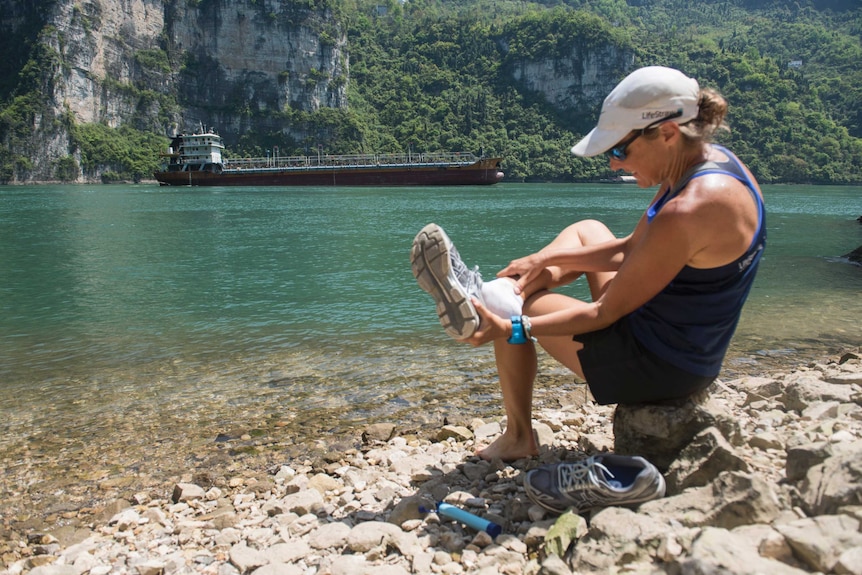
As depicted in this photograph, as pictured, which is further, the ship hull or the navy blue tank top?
the ship hull

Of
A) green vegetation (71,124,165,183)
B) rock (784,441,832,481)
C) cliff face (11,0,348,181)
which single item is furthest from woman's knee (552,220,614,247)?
cliff face (11,0,348,181)

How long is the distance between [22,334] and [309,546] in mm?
7258

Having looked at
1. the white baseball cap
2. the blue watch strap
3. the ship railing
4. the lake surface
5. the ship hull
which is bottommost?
the lake surface

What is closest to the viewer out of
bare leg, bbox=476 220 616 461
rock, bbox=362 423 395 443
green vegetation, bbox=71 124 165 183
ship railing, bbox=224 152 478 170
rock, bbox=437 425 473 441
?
bare leg, bbox=476 220 616 461

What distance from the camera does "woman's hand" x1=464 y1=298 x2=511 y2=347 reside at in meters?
2.38

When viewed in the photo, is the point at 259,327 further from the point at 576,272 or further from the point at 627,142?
the point at 627,142

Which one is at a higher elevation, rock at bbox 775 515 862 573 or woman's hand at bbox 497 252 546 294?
woman's hand at bbox 497 252 546 294

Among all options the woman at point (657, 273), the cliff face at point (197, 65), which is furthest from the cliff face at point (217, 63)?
the woman at point (657, 273)

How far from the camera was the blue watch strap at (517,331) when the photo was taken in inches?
95.9

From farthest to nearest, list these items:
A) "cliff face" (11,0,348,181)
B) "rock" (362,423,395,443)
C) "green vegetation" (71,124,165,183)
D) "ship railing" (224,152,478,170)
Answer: "cliff face" (11,0,348,181) → "green vegetation" (71,124,165,183) → "ship railing" (224,152,478,170) → "rock" (362,423,395,443)

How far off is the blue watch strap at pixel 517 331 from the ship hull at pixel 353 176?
7048 centimetres

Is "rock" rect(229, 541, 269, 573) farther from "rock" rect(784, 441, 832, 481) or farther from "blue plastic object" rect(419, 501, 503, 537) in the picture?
"rock" rect(784, 441, 832, 481)

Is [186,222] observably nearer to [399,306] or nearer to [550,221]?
[550,221]

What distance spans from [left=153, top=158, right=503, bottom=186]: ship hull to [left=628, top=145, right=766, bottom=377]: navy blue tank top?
70586mm
